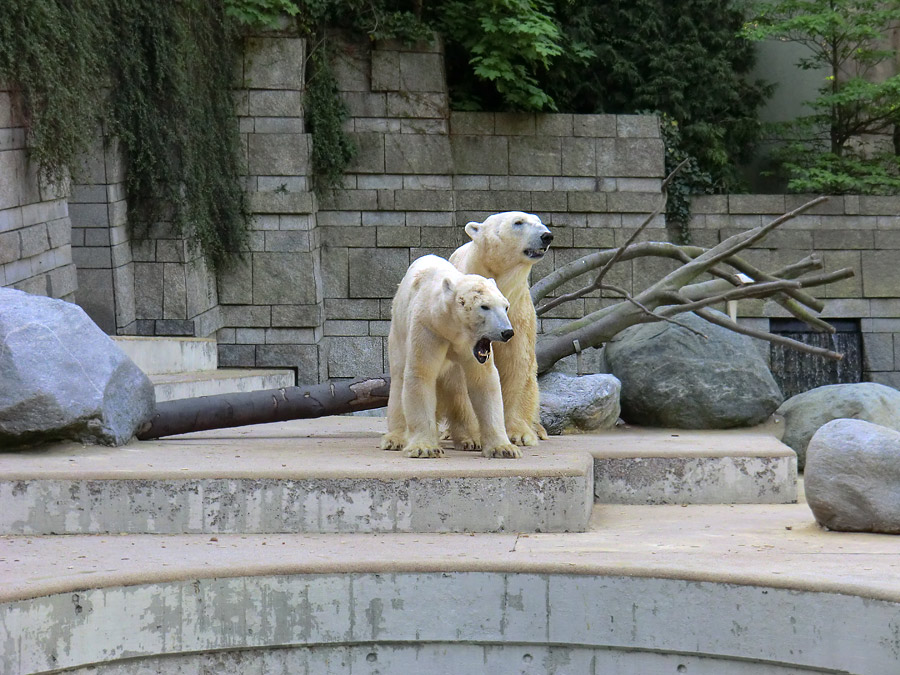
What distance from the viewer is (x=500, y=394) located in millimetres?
5145

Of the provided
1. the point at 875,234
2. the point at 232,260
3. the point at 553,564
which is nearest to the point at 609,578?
the point at 553,564

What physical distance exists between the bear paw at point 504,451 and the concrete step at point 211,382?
3.17m

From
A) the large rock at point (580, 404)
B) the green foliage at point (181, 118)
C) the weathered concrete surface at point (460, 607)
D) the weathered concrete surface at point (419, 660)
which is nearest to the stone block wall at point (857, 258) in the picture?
the large rock at point (580, 404)

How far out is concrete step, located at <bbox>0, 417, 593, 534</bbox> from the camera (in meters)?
4.66

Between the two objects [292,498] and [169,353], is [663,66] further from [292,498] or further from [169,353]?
[292,498]

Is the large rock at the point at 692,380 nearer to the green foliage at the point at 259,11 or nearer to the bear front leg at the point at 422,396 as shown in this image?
the bear front leg at the point at 422,396

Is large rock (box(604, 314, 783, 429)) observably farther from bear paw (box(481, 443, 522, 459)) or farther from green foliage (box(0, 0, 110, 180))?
green foliage (box(0, 0, 110, 180))

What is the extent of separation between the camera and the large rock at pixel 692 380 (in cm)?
755

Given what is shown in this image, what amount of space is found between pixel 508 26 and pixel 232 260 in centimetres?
373

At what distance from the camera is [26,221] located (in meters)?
7.60

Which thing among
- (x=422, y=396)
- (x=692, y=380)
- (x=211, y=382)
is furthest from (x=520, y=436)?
(x=211, y=382)

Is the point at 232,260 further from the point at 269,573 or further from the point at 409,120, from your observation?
the point at 269,573

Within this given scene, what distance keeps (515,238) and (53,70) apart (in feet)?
13.4

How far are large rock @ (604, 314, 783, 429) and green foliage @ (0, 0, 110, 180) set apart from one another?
4.24 meters
